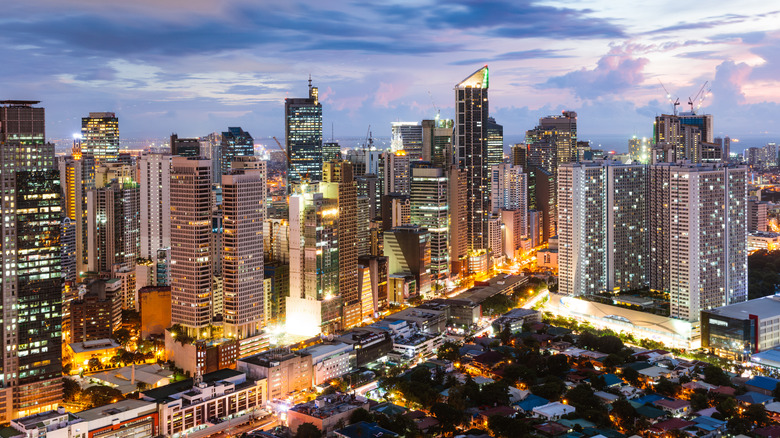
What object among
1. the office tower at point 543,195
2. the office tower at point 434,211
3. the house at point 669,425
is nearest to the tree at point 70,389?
the house at point 669,425

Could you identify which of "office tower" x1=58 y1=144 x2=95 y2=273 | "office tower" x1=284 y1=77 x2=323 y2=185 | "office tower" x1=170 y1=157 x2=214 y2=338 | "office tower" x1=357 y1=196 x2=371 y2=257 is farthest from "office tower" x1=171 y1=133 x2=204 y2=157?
"office tower" x1=170 y1=157 x2=214 y2=338

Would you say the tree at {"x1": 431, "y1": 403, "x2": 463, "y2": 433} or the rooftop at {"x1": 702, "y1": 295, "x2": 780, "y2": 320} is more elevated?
the rooftop at {"x1": 702, "y1": 295, "x2": 780, "y2": 320}

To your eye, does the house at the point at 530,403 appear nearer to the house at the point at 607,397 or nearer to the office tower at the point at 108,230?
the house at the point at 607,397

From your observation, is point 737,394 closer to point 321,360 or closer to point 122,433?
point 321,360

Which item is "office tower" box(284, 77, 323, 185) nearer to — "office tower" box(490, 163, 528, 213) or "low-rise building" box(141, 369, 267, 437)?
"office tower" box(490, 163, 528, 213)

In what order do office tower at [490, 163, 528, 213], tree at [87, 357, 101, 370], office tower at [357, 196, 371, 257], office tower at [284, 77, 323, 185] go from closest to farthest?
tree at [87, 357, 101, 370] < office tower at [357, 196, 371, 257] < office tower at [490, 163, 528, 213] < office tower at [284, 77, 323, 185]

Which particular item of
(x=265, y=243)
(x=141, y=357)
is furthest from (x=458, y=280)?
(x=141, y=357)

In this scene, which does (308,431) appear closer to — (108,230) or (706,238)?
(706,238)

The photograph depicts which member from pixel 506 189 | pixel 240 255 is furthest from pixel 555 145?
pixel 240 255
